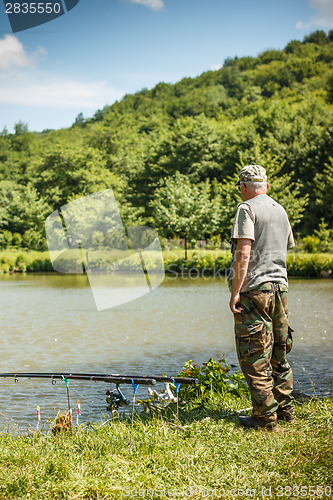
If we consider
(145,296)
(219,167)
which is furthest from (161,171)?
(145,296)

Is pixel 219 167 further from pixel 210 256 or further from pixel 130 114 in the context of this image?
pixel 130 114

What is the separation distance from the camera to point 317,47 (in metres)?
103

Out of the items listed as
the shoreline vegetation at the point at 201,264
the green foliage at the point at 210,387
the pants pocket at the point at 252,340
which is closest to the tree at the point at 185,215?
the shoreline vegetation at the point at 201,264

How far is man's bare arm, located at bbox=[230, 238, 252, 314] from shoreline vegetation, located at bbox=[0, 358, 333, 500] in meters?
1.08

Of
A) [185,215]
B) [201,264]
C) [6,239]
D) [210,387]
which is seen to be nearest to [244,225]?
[210,387]

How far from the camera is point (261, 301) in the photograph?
14.5ft

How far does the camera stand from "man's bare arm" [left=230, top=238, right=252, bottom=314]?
4.41m

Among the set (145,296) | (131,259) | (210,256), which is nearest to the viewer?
(145,296)

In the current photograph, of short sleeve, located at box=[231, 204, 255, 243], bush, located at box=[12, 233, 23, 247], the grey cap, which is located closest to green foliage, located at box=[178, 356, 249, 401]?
short sleeve, located at box=[231, 204, 255, 243]

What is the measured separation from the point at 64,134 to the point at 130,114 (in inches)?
428

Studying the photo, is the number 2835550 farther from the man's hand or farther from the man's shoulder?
the man's hand

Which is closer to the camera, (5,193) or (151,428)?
(151,428)

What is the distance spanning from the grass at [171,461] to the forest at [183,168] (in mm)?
29107

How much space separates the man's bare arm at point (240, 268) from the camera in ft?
14.5
